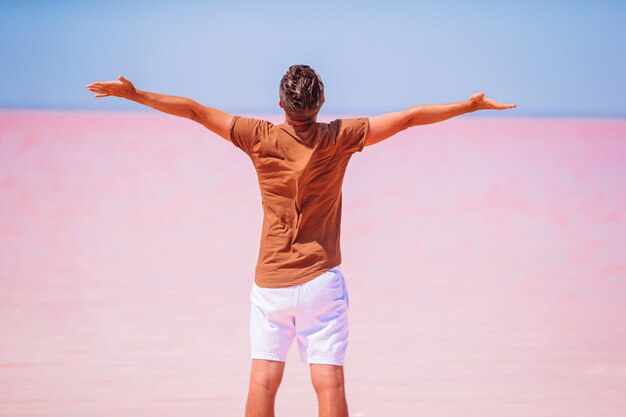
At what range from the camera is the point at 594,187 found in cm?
1224

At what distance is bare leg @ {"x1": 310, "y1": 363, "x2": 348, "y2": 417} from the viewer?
2.43m

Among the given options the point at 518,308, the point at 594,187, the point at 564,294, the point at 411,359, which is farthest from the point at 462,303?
the point at 594,187

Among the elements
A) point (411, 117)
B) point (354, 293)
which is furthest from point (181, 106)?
point (354, 293)

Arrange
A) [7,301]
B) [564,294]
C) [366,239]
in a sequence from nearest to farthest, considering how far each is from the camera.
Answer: [7,301] → [564,294] → [366,239]

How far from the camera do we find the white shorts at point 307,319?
242cm

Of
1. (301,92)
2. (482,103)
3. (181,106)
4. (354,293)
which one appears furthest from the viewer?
(354,293)

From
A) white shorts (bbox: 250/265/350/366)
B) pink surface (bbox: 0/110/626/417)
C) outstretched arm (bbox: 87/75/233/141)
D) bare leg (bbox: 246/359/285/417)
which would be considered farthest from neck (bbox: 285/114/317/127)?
pink surface (bbox: 0/110/626/417)

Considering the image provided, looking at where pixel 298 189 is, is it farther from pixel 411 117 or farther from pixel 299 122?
pixel 411 117

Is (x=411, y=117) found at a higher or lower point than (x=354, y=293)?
higher

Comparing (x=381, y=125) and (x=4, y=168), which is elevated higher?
(x=381, y=125)

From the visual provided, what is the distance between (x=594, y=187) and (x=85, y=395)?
966cm

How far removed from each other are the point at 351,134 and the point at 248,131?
260 mm

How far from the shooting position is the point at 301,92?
238 cm

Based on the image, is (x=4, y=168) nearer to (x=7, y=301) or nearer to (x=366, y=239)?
(x=366, y=239)
